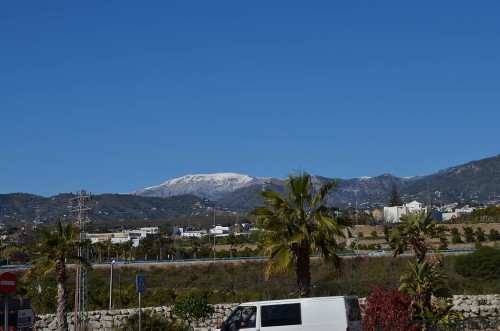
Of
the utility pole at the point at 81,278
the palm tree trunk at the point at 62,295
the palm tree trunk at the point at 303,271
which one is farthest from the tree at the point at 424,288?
the utility pole at the point at 81,278

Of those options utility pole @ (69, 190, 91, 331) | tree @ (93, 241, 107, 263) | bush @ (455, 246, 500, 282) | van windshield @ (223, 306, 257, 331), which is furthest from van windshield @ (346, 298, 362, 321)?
tree @ (93, 241, 107, 263)

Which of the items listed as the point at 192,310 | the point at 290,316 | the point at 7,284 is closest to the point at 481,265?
the point at 192,310

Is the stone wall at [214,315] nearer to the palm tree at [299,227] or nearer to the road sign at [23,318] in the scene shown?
the road sign at [23,318]

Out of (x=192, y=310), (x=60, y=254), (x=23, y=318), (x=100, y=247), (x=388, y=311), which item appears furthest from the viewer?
(x=100, y=247)

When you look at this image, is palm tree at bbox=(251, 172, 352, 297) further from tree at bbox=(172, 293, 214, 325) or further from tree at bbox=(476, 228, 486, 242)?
tree at bbox=(476, 228, 486, 242)

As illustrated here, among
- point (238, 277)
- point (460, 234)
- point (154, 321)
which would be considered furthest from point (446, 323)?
point (460, 234)

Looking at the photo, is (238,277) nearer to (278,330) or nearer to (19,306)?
(19,306)

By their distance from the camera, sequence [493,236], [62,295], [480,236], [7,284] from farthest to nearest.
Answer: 1. [480,236]
2. [493,236]
3. [62,295]
4. [7,284]

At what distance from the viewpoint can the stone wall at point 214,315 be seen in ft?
147

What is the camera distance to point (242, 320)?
73.8 ft

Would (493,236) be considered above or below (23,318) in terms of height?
above

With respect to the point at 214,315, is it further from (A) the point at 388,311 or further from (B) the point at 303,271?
(B) the point at 303,271

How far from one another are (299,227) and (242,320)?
18.0ft

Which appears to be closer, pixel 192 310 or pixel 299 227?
pixel 299 227
